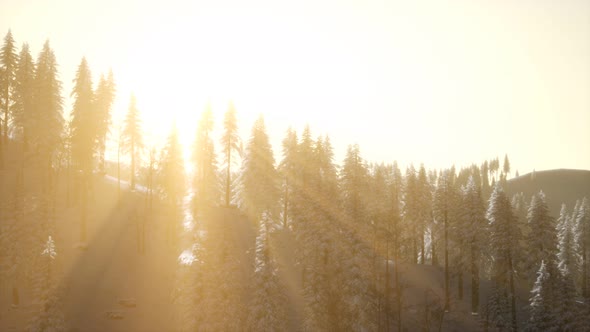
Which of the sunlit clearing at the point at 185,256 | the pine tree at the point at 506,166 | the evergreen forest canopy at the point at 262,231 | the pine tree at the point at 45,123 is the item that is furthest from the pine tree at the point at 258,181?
the pine tree at the point at 506,166

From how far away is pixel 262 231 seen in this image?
32188mm

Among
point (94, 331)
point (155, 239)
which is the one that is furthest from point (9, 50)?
point (94, 331)

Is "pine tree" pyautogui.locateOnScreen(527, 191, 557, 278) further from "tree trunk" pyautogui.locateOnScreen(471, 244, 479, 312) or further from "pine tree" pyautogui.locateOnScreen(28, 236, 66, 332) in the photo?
"pine tree" pyautogui.locateOnScreen(28, 236, 66, 332)

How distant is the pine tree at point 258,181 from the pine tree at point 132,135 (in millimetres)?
17539

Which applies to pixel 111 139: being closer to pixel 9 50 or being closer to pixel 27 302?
pixel 9 50

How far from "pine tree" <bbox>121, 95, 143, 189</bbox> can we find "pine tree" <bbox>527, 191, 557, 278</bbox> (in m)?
54.9

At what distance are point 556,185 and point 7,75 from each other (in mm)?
187538

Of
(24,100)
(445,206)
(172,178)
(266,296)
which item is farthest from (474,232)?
(24,100)

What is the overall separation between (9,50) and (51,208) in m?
24.9

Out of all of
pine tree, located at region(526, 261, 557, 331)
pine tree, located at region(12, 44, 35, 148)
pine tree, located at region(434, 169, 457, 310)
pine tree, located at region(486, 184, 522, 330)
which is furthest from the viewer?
pine tree, located at region(434, 169, 457, 310)

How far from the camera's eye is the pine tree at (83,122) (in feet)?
157

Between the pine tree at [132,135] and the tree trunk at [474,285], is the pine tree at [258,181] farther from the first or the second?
the tree trunk at [474,285]

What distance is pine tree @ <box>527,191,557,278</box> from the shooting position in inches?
1796

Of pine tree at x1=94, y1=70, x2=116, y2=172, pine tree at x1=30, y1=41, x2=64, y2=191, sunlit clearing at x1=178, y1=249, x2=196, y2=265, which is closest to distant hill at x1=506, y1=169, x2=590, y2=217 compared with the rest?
sunlit clearing at x1=178, y1=249, x2=196, y2=265
